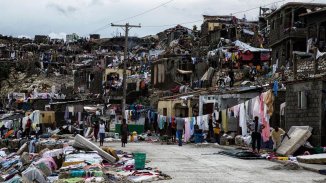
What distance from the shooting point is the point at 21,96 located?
64.9m

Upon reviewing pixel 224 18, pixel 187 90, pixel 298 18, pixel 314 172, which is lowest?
pixel 314 172

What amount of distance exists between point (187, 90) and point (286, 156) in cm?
2642

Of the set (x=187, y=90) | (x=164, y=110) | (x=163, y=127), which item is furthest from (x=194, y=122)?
(x=187, y=90)

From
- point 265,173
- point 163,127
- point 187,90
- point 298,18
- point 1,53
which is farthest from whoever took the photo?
point 1,53

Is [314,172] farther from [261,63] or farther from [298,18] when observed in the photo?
[261,63]

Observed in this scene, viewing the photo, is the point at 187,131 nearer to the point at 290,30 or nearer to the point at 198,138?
the point at 198,138

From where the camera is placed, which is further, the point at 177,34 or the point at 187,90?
the point at 177,34

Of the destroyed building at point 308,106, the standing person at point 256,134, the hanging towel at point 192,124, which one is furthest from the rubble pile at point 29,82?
the destroyed building at point 308,106

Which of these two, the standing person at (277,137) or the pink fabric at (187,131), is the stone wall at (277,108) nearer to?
the standing person at (277,137)

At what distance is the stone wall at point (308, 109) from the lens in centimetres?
1825

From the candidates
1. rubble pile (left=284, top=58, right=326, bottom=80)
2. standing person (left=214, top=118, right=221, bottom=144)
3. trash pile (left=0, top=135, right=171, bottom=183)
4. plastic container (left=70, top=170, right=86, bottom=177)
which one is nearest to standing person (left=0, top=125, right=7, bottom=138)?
trash pile (left=0, top=135, right=171, bottom=183)

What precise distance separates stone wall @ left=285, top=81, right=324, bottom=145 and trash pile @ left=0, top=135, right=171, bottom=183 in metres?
6.88

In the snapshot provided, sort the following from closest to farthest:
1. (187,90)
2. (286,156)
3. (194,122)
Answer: (286,156) < (194,122) < (187,90)

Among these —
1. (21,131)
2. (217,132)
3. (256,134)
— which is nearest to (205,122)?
(217,132)
